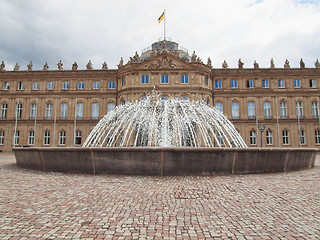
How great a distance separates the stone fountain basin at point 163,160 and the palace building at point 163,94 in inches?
1047

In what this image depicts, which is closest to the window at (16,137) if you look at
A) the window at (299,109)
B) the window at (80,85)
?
the window at (80,85)

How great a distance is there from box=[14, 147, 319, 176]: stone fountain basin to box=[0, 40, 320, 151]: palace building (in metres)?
26.6

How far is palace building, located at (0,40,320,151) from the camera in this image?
124 feet

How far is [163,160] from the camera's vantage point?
393 inches

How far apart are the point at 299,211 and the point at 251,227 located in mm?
1727

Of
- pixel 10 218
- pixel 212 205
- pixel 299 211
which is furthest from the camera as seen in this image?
pixel 212 205

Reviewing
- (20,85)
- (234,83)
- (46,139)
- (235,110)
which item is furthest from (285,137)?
(20,85)

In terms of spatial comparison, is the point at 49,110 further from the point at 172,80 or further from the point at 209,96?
the point at 209,96

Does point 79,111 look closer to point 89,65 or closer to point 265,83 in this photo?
point 89,65

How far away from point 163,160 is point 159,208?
4.02 meters

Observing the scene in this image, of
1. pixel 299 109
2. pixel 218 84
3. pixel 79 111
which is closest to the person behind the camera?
pixel 299 109

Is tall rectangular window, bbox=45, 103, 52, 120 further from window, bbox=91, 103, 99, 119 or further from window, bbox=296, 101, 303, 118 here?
window, bbox=296, 101, 303, 118

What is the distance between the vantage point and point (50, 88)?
41.7 meters

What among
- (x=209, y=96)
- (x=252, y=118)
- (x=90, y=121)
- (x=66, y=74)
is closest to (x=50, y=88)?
(x=66, y=74)
